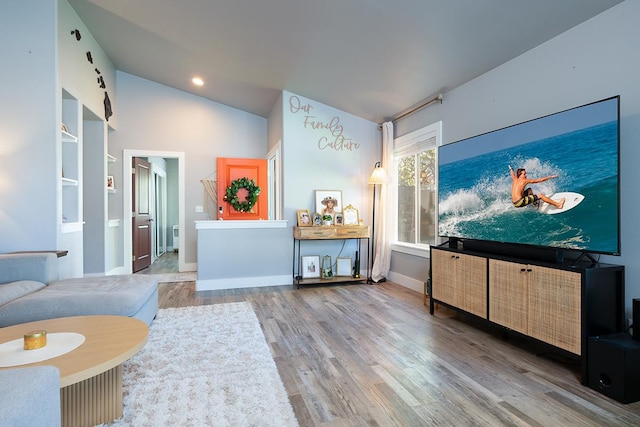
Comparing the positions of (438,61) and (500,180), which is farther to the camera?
(438,61)

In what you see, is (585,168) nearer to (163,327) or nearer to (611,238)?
(611,238)

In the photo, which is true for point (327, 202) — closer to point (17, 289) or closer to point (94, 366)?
point (17, 289)

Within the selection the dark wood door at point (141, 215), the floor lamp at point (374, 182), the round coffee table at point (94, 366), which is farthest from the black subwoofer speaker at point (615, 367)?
the dark wood door at point (141, 215)

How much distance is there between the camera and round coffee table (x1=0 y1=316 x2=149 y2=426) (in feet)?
4.66

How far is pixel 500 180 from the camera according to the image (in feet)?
9.25

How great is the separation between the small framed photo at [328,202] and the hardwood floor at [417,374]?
1715 mm

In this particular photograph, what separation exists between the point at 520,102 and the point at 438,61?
2.82 ft

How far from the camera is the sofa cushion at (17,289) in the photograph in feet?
7.68

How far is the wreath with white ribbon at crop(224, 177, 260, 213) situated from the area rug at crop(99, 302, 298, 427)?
114 inches

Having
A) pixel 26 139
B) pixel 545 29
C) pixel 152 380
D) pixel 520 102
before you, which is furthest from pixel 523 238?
pixel 26 139

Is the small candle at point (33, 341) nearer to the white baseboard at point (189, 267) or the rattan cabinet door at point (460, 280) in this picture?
the rattan cabinet door at point (460, 280)

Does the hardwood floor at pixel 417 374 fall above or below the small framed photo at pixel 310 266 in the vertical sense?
below

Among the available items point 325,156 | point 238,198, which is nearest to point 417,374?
point 325,156

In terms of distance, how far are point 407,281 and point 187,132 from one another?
14.8 feet
